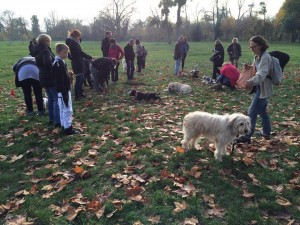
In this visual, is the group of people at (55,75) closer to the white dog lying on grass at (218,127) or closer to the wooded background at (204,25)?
the white dog lying on grass at (218,127)

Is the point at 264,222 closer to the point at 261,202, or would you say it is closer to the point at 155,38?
the point at 261,202

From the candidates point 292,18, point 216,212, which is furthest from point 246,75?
point 292,18

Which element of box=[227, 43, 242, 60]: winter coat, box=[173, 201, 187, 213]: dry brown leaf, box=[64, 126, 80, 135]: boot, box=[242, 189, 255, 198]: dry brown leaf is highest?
box=[227, 43, 242, 60]: winter coat

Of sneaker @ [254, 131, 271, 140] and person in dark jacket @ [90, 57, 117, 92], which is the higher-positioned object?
person in dark jacket @ [90, 57, 117, 92]

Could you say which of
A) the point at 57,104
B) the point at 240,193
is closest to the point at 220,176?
the point at 240,193

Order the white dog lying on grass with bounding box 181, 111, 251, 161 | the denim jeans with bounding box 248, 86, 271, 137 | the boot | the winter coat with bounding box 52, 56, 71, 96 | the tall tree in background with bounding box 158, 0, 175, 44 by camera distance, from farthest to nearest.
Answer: the tall tree in background with bounding box 158, 0, 175, 44
the boot
the winter coat with bounding box 52, 56, 71, 96
the denim jeans with bounding box 248, 86, 271, 137
the white dog lying on grass with bounding box 181, 111, 251, 161

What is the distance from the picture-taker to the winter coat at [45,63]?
730 cm

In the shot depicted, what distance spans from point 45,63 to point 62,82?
957 mm

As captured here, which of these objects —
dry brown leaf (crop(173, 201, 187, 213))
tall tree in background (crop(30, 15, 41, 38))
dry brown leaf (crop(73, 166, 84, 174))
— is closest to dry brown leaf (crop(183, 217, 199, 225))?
dry brown leaf (crop(173, 201, 187, 213))

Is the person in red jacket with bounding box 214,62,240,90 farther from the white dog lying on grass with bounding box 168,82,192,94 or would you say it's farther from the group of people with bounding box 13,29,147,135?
the group of people with bounding box 13,29,147,135

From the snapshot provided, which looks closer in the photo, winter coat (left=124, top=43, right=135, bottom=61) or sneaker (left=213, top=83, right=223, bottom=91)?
sneaker (left=213, top=83, right=223, bottom=91)

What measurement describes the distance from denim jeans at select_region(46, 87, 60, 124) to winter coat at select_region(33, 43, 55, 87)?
0.66 ft

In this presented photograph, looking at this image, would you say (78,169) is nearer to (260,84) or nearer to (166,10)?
(260,84)

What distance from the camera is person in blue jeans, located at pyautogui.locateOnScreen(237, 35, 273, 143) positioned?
5.92 metres
